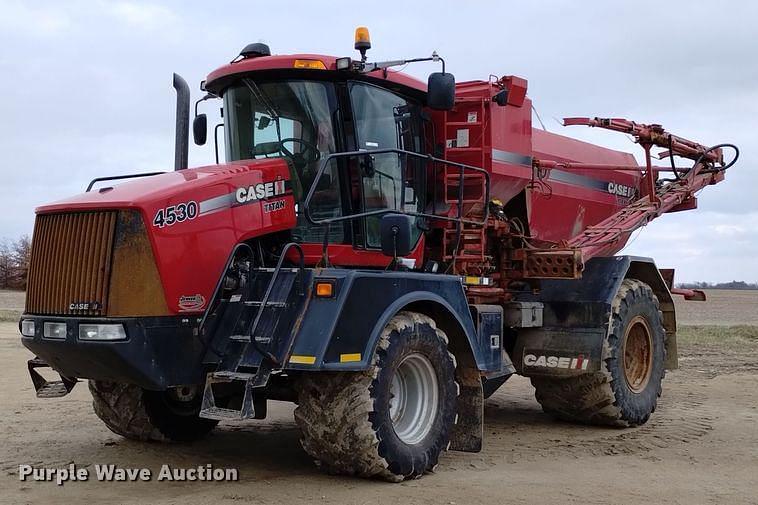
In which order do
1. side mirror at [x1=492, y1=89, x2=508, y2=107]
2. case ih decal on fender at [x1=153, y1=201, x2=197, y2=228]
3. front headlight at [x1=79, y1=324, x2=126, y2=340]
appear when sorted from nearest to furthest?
front headlight at [x1=79, y1=324, x2=126, y2=340], case ih decal on fender at [x1=153, y1=201, x2=197, y2=228], side mirror at [x1=492, y1=89, x2=508, y2=107]

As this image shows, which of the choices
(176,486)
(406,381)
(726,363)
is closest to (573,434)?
(406,381)

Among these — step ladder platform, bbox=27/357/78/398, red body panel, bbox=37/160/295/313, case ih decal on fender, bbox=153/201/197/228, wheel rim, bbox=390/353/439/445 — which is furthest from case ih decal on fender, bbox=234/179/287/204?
step ladder platform, bbox=27/357/78/398

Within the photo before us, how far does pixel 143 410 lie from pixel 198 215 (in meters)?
2.09

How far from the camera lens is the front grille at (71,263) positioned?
5629 millimetres

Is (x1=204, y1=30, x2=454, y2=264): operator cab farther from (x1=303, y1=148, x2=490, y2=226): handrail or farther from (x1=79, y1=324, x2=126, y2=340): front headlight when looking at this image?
(x1=79, y1=324, x2=126, y2=340): front headlight

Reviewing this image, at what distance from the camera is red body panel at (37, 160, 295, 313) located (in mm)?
5652

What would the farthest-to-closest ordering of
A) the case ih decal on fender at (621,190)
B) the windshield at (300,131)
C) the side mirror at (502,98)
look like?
1. the case ih decal on fender at (621,190)
2. the side mirror at (502,98)
3. the windshield at (300,131)

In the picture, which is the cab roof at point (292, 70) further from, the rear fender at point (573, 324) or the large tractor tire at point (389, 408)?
the rear fender at point (573, 324)

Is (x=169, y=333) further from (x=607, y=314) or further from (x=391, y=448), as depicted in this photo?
(x=607, y=314)

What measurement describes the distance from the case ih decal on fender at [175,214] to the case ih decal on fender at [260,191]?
40 cm

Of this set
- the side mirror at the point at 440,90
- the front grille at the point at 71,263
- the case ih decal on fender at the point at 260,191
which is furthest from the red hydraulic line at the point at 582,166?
the front grille at the point at 71,263

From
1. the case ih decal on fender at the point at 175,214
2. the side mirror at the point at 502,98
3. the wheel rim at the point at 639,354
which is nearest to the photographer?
the case ih decal on fender at the point at 175,214

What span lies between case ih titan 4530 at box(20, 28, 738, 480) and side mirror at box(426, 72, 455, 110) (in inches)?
0.7

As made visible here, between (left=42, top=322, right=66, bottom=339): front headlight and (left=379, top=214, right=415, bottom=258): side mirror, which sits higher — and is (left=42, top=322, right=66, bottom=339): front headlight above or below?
below
